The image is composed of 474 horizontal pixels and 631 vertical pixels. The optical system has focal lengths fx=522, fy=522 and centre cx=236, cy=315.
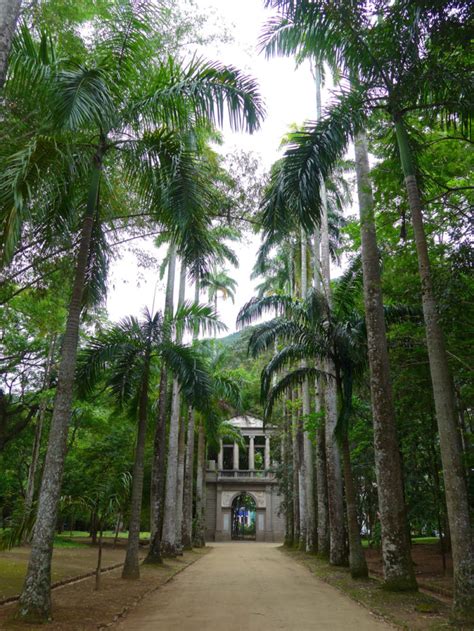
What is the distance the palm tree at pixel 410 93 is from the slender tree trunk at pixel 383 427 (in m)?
0.06

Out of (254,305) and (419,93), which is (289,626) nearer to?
(419,93)

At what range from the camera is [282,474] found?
30.5 m

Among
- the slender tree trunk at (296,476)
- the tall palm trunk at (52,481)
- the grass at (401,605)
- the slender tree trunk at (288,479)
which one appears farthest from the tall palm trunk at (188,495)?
the tall palm trunk at (52,481)

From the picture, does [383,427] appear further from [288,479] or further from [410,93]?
[288,479]

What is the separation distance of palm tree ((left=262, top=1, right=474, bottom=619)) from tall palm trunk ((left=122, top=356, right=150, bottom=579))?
5.69m

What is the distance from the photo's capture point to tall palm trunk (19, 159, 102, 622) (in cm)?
658

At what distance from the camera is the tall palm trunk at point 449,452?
6.57 metres

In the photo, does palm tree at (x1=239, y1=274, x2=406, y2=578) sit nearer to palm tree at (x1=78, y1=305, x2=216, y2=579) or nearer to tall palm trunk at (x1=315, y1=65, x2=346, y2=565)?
tall palm trunk at (x1=315, y1=65, x2=346, y2=565)

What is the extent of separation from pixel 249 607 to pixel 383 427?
4092mm

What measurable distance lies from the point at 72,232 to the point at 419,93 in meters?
6.49

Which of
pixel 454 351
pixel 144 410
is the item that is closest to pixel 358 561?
pixel 454 351

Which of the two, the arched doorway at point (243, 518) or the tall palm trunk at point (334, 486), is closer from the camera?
the tall palm trunk at point (334, 486)

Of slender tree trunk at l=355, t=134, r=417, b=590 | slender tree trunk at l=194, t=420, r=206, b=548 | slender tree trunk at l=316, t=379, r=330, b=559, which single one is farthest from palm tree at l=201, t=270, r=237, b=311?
slender tree trunk at l=355, t=134, r=417, b=590

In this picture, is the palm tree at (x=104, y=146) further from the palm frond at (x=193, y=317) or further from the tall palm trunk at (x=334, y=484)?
the tall palm trunk at (x=334, y=484)
